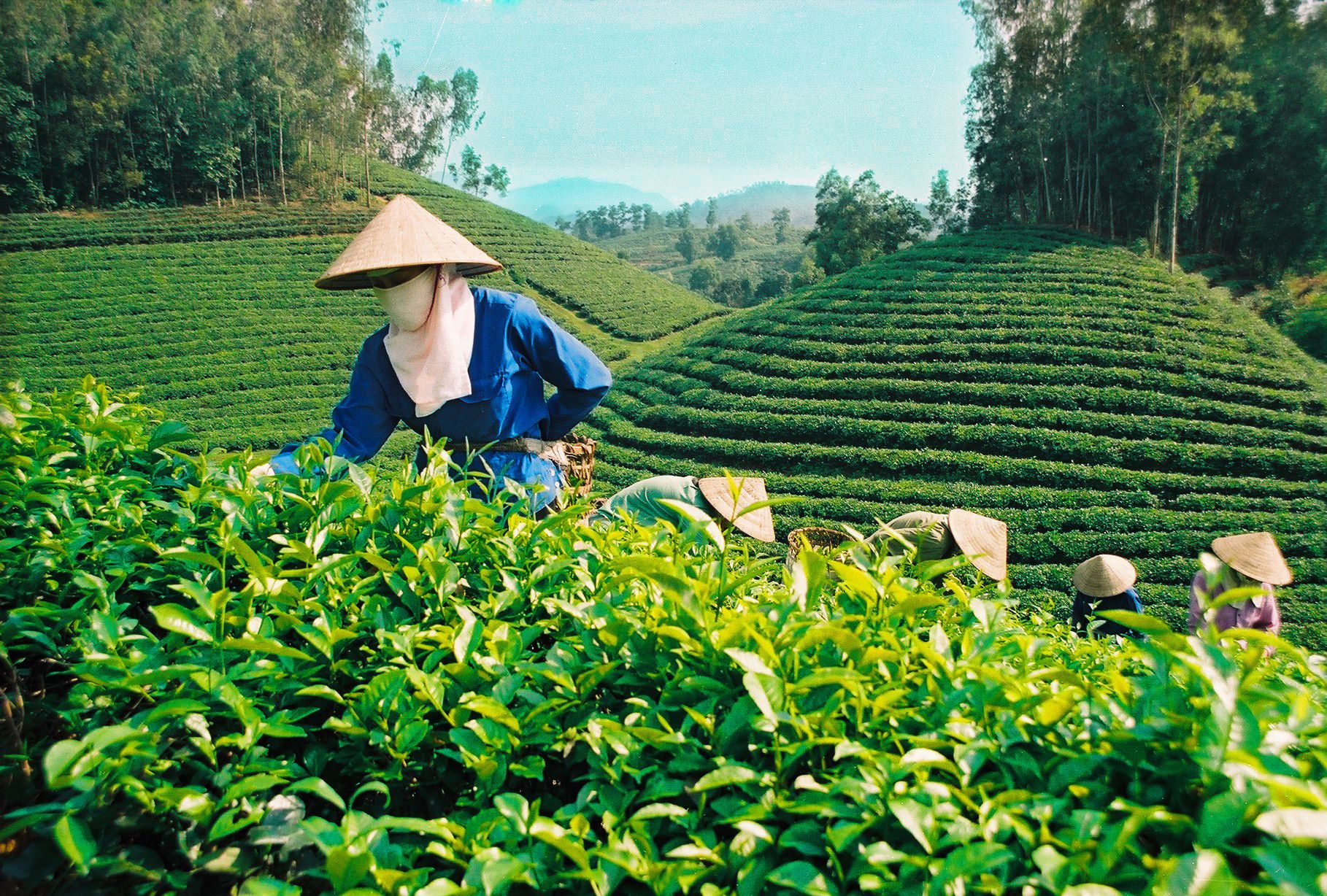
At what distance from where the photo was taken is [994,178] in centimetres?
2916

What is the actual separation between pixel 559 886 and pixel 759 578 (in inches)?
30.7

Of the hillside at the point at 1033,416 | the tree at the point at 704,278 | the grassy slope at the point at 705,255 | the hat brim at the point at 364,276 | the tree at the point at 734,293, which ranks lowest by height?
the hillside at the point at 1033,416

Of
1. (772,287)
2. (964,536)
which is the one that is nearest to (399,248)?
(964,536)

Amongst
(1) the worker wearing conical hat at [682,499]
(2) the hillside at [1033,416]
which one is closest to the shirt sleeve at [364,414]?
(1) the worker wearing conical hat at [682,499]

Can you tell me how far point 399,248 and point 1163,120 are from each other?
2477 cm

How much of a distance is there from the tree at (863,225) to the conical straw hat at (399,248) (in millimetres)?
31022

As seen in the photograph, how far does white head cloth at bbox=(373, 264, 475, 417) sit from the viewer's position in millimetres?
2186

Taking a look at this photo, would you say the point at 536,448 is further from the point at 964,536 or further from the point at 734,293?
the point at 734,293

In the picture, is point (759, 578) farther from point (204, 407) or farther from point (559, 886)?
point (204, 407)

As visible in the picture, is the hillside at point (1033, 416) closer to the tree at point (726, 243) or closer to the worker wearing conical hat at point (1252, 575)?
the worker wearing conical hat at point (1252, 575)

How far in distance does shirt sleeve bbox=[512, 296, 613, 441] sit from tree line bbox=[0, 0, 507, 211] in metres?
34.7

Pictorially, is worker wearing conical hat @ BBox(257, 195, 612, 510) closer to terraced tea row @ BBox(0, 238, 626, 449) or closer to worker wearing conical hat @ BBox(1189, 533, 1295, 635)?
worker wearing conical hat @ BBox(1189, 533, 1295, 635)

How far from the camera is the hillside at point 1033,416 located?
34.0 feet

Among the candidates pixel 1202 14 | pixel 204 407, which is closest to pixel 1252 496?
pixel 1202 14
